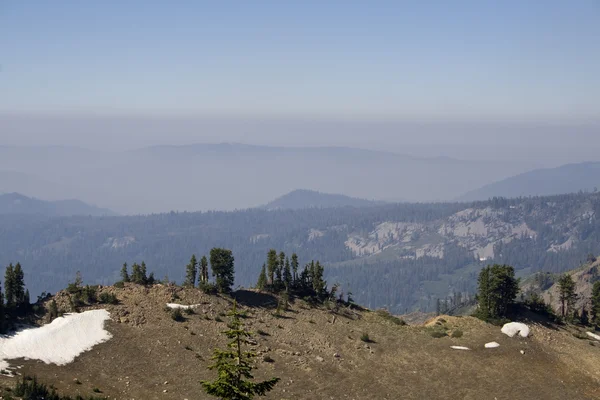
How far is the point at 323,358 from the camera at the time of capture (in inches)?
2598

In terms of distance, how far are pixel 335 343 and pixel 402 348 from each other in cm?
893

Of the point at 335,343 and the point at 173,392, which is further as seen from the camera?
the point at 335,343

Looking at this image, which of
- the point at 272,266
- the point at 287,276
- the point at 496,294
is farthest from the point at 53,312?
the point at 496,294

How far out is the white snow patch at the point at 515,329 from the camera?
250ft

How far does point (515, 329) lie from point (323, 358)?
96.7 ft

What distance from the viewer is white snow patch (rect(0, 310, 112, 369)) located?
58156 millimetres

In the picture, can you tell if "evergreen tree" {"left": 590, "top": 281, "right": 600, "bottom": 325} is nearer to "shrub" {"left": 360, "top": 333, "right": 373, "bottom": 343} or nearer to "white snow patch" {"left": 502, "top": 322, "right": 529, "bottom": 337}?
"white snow patch" {"left": 502, "top": 322, "right": 529, "bottom": 337}

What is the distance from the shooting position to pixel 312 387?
2285 inches

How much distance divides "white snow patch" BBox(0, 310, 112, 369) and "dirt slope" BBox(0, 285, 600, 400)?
141 cm

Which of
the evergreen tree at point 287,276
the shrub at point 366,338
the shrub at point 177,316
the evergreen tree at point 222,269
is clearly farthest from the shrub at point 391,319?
the shrub at point 177,316

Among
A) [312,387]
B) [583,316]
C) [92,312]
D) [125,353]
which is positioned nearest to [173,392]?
[125,353]

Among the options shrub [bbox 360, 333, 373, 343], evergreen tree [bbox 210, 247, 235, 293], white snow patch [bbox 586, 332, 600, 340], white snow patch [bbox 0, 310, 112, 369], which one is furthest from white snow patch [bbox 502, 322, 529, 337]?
white snow patch [bbox 0, 310, 112, 369]

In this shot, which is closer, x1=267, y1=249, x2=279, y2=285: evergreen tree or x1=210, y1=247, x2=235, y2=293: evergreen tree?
x1=210, y1=247, x2=235, y2=293: evergreen tree

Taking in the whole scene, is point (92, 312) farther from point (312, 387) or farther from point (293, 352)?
point (312, 387)
